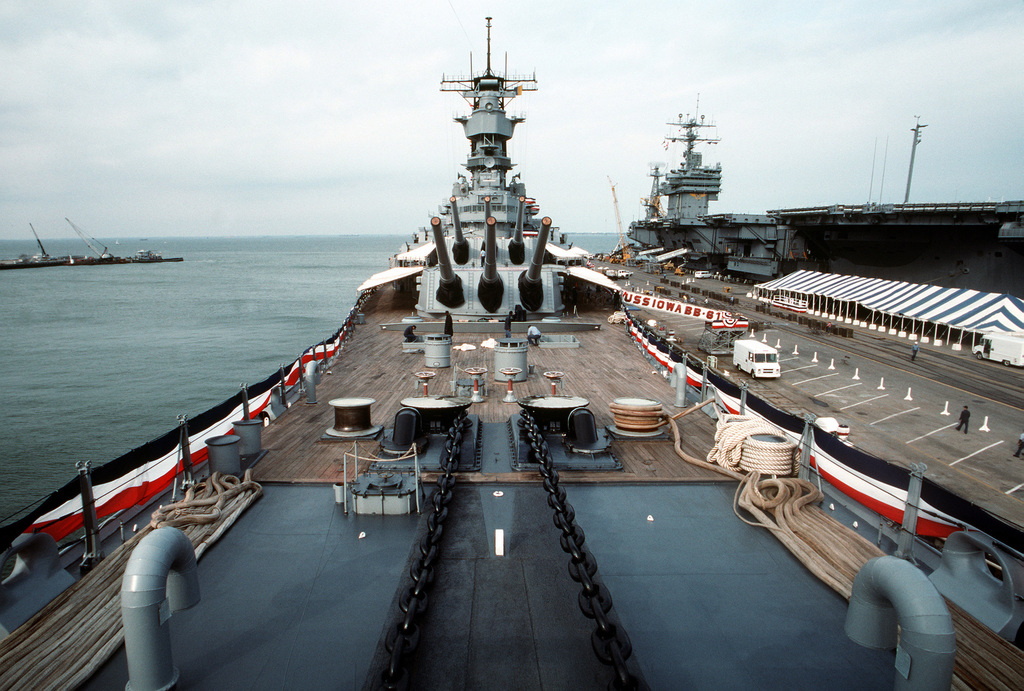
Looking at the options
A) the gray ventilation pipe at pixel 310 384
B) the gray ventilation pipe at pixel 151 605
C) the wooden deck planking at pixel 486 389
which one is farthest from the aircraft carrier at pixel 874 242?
the gray ventilation pipe at pixel 151 605

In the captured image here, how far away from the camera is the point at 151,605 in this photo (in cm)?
258

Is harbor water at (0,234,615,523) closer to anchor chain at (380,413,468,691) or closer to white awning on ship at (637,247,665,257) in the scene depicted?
anchor chain at (380,413,468,691)

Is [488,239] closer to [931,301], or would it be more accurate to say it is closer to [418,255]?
[418,255]

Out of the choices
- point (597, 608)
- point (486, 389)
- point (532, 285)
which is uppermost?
point (532, 285)

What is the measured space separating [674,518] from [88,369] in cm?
3075

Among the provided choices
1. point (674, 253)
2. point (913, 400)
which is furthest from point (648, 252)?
point (913, 400)

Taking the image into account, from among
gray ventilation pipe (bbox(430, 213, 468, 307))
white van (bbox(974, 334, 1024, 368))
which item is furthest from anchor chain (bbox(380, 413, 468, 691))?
white van (bbox(974, 334, 1024, 368))

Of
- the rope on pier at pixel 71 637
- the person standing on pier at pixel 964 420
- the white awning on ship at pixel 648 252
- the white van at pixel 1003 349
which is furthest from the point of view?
the white awning on ship at pixel 648 252

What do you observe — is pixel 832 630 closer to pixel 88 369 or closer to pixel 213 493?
pixel 213 493

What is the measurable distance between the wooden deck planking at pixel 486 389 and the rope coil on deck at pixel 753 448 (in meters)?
0.26

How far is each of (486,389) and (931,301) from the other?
27019 millimetres

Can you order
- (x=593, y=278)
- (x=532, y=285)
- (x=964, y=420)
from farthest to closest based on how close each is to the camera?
(x=593, y=278), (x=964, y=420), (x=532, y=285)

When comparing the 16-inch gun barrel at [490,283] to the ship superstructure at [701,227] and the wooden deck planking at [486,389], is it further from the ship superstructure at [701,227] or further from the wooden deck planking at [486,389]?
the ship superstructure at [701,227]

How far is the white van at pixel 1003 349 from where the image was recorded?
21.8m
